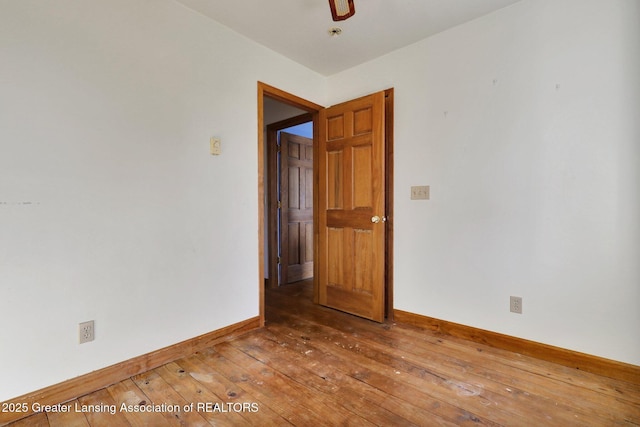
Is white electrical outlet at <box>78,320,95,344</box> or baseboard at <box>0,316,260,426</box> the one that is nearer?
baseboard at <box>0,316,260,426</box>

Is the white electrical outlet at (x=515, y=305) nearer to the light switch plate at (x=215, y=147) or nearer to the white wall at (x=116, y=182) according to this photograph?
the white wall at (x=116, y=182)

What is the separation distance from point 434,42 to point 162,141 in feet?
7.41

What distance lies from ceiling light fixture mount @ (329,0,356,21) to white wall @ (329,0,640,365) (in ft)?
3.50

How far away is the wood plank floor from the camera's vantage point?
1.47 meters

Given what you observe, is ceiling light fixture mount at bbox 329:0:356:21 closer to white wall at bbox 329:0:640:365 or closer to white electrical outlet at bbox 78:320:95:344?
white wall at bbox 329:0:640:365

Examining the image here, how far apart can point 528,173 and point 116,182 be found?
2.67 metres

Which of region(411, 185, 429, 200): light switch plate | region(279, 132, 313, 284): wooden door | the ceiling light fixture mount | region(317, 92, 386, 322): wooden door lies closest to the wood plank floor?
region(317, 92, 386, 322): wooden door

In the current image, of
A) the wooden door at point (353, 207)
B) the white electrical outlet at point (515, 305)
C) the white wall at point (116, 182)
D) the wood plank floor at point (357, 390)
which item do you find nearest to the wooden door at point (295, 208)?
the wooden door at point (353, 207)

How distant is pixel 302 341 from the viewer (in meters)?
2.34

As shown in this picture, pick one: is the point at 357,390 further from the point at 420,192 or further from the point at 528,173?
the point at 528,173

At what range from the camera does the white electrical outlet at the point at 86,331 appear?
169 cm

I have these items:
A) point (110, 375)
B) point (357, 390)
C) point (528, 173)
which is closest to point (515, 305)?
point (528, 173)

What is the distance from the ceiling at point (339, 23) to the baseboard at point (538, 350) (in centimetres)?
236

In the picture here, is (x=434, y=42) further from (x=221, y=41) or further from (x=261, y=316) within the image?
(x=261, y=316)
